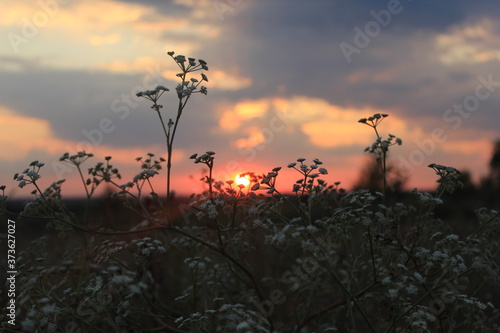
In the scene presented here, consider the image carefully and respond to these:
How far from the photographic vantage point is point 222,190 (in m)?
6.33

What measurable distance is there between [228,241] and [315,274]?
54.4 inches

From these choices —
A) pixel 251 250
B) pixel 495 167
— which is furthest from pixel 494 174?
pixel 251 250

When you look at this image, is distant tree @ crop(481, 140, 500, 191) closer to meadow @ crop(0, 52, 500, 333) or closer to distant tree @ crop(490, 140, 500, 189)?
distant tree @ crop(490, 140, 500, 189)

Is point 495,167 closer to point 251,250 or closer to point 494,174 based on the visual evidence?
point 494,174

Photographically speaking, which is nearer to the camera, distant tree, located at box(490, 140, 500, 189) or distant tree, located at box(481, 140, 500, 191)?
distant tree, located at box(481, 140, 500, 191)

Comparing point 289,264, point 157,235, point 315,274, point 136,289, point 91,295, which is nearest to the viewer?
point 136,289

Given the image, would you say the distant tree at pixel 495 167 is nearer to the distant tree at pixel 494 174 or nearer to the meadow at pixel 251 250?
the distant tree at pixel 494 174

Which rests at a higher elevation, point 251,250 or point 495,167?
point 495,167

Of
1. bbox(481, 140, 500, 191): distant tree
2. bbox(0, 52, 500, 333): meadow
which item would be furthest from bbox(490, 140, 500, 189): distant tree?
bbox(0, 52, 500, 333): meadow

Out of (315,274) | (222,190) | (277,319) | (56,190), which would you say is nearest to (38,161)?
(56,190)

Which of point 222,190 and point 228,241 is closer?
point 222,190

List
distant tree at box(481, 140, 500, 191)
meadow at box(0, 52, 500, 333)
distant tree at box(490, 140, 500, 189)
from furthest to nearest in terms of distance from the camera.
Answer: distant tree at box(490, 140, 500, 189) → distant tree at box(481, 140, 500, 191) → meadow at box(0, 52, 500, 333)

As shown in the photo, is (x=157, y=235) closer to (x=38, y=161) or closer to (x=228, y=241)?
(x=228, y=241)

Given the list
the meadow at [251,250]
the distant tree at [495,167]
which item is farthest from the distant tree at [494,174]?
the meadow at [251,250]
